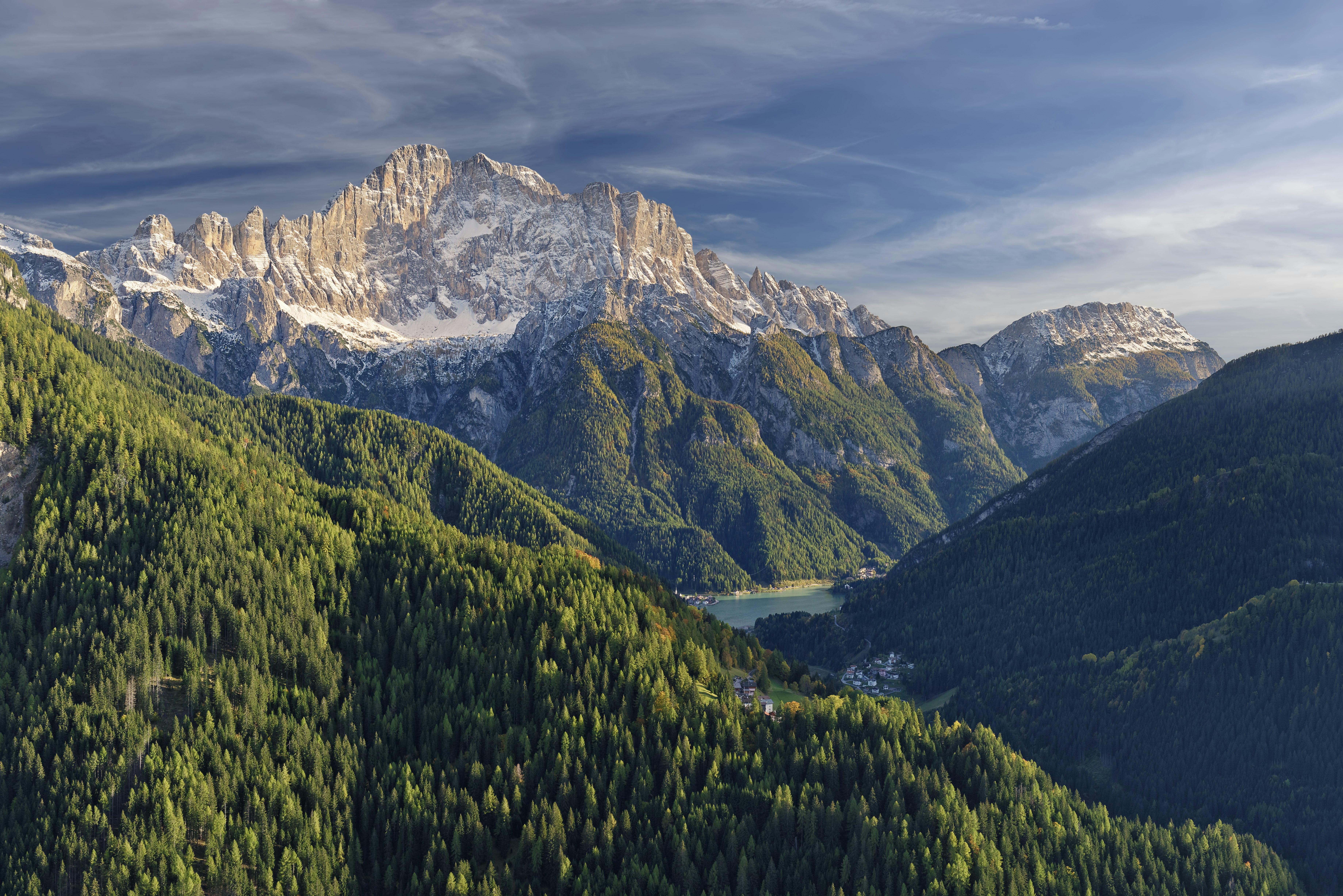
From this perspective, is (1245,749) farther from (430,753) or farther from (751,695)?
(430,753)

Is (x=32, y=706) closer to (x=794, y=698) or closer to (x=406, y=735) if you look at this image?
(x=406, y=735)

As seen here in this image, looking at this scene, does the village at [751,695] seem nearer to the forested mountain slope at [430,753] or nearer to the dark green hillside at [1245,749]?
the forested mountain slope at [430,753]

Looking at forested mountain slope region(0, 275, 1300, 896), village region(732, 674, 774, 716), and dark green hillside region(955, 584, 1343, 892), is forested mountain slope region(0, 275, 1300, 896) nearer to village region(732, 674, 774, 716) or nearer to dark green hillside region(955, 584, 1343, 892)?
village region(732, 674, 774, 716)

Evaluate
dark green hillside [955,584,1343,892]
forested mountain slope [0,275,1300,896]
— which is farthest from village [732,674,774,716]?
dark green hillside [955,584,1343,892]

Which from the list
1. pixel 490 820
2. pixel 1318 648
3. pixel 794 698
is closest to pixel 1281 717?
pixel 1318 648

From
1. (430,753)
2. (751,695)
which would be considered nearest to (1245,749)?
(751,695)

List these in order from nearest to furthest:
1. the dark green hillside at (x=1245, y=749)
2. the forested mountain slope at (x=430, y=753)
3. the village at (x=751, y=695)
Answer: the forested mountain slope at (x=430, y=753), the village at (x=751, y=695), the dark green hillside at (x=1245, y=749)

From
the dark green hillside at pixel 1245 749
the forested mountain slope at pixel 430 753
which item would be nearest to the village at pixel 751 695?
the forested mountain slope at pixel 430 753

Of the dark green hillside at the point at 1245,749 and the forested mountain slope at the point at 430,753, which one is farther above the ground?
the forested mountain slope at the point at 430,753
